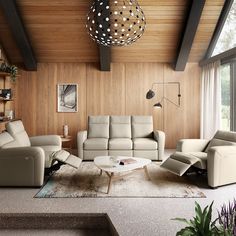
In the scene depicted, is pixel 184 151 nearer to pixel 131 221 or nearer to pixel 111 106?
pixel 131 221

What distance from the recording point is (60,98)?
275 inches

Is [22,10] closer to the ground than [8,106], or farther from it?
farther from it

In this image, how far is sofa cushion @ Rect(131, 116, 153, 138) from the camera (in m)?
5.98

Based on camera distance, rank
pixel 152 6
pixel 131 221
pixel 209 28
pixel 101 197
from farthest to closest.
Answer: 1. pixel 209 28
2. pixel 152 6
3. pixel 101 197
4. pixel 131 221

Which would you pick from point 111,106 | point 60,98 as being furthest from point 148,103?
point 60,98

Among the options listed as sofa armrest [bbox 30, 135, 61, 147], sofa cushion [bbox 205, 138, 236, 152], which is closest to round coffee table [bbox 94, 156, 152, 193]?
sofa cushion [bbox 205, 138, 236, 152]

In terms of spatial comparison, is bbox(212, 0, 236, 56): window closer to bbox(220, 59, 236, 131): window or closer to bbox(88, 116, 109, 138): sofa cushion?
bbox(220, 59, 236, 131): window

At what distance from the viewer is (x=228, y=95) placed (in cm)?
575

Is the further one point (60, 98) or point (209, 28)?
point (60, 98)

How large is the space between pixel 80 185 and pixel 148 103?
3.58m

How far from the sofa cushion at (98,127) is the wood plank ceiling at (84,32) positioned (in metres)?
1.67

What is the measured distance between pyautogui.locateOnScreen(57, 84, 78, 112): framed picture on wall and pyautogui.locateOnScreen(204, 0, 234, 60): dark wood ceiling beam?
335 centimetres

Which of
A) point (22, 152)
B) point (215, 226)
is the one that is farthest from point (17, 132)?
point (215, 226)

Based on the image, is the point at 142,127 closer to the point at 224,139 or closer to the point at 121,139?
the point at 121,139
